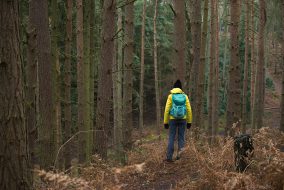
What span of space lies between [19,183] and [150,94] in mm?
31181

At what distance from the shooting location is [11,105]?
342 centimetres

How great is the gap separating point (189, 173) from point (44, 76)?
342cm

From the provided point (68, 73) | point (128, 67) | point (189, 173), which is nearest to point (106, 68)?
point (189, 173)

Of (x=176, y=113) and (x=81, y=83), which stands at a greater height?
(x=81, y=83)

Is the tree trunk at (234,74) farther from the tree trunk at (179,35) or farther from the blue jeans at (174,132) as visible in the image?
the blue jeans at (174,132)

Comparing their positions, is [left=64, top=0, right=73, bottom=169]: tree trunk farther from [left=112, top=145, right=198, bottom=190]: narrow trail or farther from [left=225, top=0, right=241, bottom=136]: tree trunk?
[left=225, top=0, right=241, bottom=136]: tree trunk

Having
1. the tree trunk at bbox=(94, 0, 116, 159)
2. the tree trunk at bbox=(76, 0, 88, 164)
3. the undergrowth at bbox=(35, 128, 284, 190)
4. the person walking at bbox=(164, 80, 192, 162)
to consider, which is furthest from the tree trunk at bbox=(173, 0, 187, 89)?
the tree trunk at bbox=(76, 0, 88, 164)

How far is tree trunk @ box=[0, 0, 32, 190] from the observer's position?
133 inches

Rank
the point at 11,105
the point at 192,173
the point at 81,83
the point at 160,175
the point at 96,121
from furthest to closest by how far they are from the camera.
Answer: the point at 81,83 → the point at 96,121 → the point at 160,175 → the point at 192,173 → the point at 11,105

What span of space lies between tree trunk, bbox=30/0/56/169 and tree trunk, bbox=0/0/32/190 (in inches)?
127

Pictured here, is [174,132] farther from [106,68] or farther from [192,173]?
[106,68]

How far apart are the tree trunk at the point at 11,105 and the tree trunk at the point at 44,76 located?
127 inches

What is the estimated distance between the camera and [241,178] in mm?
4445

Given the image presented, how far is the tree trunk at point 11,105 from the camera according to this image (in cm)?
337
